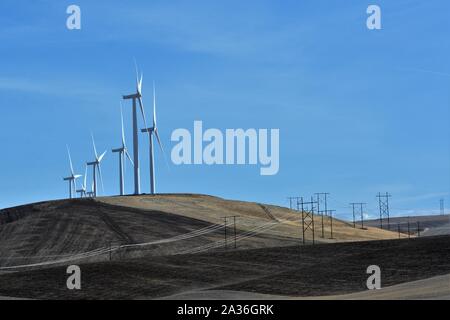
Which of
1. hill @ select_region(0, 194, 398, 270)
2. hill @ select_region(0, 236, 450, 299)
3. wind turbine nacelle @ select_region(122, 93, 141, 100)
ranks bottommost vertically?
hill @ select_region(0, 236, 450, 299)

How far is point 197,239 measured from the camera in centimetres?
11681

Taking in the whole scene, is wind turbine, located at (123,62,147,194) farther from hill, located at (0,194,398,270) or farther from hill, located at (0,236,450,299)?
hill, located at (0,236,450,299)

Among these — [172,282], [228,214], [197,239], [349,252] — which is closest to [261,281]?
[172,282]

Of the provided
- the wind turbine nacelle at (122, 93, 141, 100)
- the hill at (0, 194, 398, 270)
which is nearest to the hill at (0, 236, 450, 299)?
the hill at (0, 194, 398, 270)

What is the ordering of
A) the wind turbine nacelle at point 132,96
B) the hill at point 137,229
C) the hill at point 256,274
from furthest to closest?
the wind turbine nacelle at point 132,96
the hill at point 137,229
the hill at point 256,274

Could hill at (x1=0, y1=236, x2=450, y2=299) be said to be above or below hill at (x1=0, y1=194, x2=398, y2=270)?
below

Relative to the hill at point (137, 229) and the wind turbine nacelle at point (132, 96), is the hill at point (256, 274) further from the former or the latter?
the wind turbine nacelle at point (132, 96)

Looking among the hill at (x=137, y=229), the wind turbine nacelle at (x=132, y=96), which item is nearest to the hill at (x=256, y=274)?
the hill at (x=137, y=229)

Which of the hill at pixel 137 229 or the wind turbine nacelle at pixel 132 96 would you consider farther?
the wind turbine nacelle at pixel 132 96

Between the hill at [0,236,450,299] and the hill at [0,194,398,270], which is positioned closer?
the hill at [0,236,450,299]

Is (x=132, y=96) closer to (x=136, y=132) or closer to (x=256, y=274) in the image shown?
(x=136, y=132)

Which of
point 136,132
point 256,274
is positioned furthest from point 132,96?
point 256,274

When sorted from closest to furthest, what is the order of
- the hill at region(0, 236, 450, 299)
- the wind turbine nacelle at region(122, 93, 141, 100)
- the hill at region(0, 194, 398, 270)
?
the hill at region(0, 236, 450, 299)
the hill at region(0, 194, 398, 270)
the wind turbine nacelle at region(122, 93, 141, 100)
